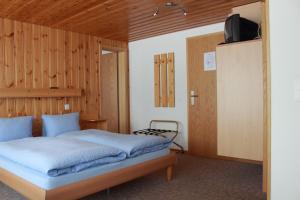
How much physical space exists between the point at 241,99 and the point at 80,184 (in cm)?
172

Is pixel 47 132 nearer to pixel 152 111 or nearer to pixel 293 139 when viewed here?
pixel 152 111

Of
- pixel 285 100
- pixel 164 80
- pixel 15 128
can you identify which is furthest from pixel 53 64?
pixel 285 100

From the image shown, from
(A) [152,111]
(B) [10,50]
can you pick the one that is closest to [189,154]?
(A) [152,111]

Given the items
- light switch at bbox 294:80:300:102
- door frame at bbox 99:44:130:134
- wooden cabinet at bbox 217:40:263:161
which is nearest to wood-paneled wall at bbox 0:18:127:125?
door frame at bbox 99:44:130:134

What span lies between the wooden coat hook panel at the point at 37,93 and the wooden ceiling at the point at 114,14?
41.3 inches

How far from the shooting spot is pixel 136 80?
5.31 metres

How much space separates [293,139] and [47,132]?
3.25 m

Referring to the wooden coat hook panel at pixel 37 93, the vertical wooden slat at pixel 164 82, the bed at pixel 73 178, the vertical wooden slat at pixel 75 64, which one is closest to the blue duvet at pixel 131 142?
the bed at pixel 73 178

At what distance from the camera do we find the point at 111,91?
5.66 metres

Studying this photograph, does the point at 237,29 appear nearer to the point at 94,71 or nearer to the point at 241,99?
the point at 241,99

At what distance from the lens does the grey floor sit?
260 centimetres

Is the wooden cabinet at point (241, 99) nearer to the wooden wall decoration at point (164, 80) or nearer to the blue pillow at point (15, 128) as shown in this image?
the wooden wall decoration at point (164, 80)

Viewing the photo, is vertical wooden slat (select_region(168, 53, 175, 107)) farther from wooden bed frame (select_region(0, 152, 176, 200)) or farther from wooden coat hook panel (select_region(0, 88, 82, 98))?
wooden bed frame (select_region(0, 152, 176, 200))

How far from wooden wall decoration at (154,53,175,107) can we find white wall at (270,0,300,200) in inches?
126
